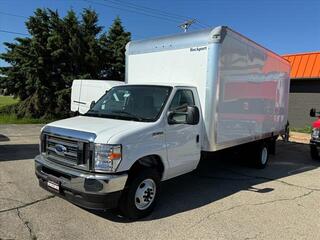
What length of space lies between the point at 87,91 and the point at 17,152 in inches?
205

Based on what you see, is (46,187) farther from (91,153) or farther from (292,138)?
(292,138)

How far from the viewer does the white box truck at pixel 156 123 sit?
180 inches

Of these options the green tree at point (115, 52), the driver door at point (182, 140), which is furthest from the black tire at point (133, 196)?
the green tree at point (115, 52)

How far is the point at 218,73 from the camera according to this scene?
6.13 metres

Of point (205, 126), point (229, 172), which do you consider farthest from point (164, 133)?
point (229, 172)

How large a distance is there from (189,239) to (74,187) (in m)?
1.73

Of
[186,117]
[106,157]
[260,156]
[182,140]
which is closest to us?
[106,157]

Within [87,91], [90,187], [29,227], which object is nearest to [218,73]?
[90,187]

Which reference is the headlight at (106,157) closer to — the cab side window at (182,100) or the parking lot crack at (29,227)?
the parking lot crack at (29,227)

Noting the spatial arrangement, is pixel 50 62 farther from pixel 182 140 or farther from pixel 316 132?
pixel 182 140

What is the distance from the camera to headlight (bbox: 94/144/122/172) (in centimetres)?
446

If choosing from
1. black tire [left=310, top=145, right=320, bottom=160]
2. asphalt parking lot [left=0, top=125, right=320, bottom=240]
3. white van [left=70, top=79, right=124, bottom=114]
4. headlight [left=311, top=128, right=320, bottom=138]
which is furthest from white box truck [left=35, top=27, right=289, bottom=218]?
white van [left=70, top=79, right=124, bottom=114]

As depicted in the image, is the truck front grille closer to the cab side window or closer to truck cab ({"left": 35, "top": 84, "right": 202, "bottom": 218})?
truck cab ({"left": 35, "top": 84, "right": 202, "bottom": 218})

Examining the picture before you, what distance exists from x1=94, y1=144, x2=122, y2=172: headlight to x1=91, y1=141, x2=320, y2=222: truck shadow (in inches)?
39.1
